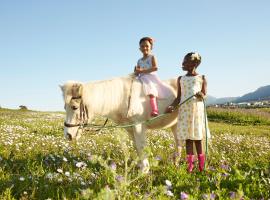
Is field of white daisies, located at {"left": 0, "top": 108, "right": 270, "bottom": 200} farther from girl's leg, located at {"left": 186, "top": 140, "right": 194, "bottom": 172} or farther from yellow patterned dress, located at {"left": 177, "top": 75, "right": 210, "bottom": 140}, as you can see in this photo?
yellow patterned dress, located at {"left": 177, "top": 75, "right": 210, "bottom": 140}

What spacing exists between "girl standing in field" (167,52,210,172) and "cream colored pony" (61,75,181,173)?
1.76ft

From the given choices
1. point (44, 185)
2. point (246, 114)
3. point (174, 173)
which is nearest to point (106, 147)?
point (174, 173)

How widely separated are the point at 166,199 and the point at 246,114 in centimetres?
2673

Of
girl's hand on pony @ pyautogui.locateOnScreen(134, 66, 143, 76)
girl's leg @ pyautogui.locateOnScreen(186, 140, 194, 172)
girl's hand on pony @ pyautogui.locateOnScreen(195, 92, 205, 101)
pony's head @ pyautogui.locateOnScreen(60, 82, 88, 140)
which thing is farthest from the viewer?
girl's hand on pony @ pyautogui.locateOnScreen(134, 66, 143, 76)

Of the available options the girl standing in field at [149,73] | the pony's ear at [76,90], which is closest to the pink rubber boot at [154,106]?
the girl standing in field at [149,73]

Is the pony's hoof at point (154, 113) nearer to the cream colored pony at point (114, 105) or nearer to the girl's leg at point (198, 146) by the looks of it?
the cream colored pony at point (114, 105)

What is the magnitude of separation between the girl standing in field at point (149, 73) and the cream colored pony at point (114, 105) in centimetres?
14

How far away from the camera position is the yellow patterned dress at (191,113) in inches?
276

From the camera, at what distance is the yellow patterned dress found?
7016 mm

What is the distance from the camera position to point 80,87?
633cm

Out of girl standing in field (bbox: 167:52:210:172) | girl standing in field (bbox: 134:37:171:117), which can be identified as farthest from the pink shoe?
girl standing in field (bbox: 167:52:210:172)

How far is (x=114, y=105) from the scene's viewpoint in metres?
6.98

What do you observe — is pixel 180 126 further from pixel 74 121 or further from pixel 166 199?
pixel 166 199

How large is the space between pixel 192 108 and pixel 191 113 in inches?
4.3
